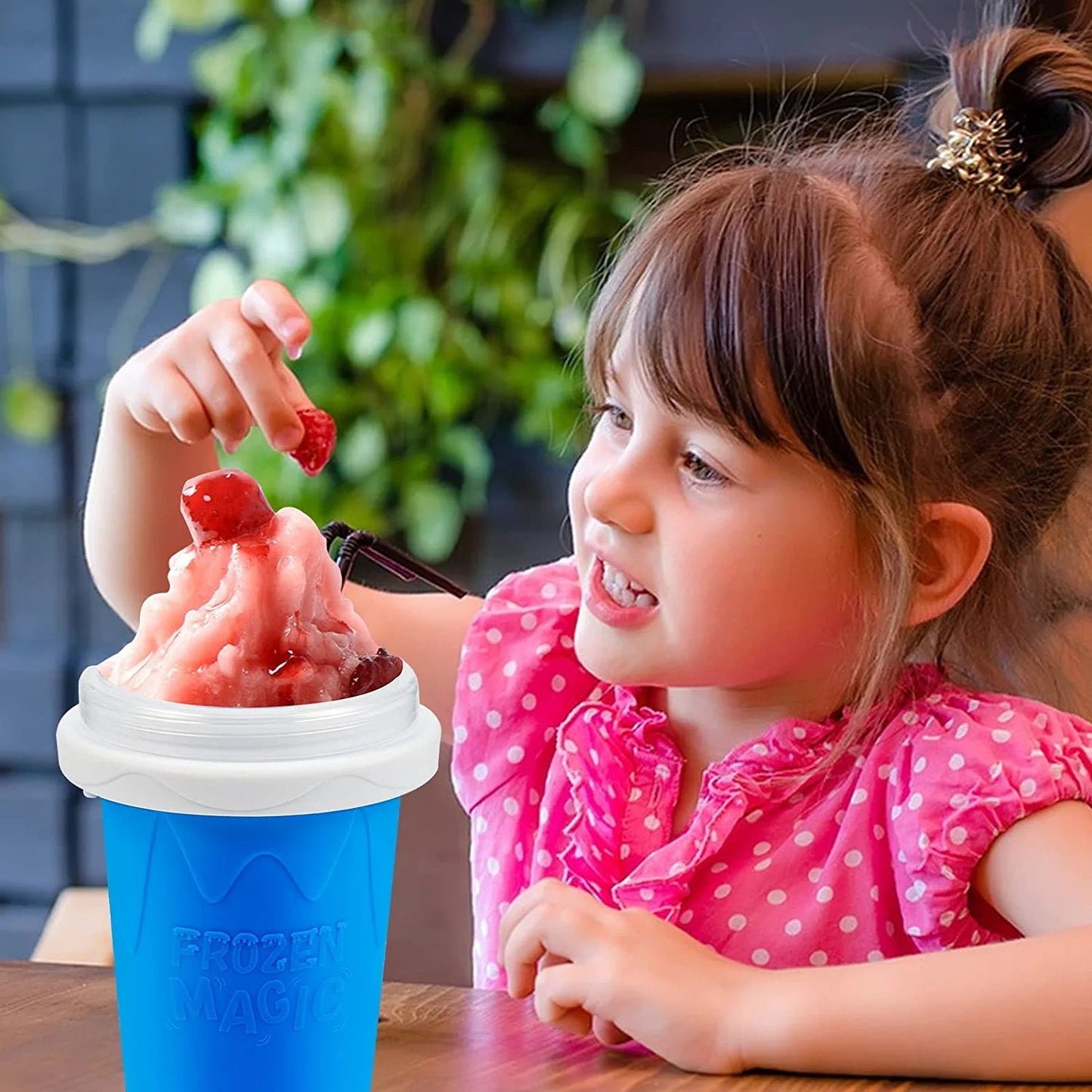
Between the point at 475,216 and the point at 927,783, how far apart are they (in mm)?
1609

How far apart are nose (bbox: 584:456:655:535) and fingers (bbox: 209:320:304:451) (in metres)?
0.17

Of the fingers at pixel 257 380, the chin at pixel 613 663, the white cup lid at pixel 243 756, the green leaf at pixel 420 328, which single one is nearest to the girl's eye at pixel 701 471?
the chin at pixel 613 663

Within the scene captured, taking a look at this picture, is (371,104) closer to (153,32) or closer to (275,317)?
(153,32)

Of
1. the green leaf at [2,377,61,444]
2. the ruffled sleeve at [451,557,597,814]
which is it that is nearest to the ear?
the ruffled sleeve at [451,557,597,814]

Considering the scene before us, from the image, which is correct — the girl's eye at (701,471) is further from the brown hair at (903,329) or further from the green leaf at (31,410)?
the green leaf at (31,410)

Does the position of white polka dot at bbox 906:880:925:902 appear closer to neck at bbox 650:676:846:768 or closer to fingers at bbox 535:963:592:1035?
neck at bbox 650:676:846:768

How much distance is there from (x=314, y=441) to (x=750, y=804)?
345 millimetres

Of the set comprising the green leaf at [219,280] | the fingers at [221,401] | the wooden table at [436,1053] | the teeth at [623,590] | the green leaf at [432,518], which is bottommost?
the green leaf at [432,518]

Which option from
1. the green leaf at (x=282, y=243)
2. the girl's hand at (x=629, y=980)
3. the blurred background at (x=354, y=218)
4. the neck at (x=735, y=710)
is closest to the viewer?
the girl's hand at (x=629, y=980)

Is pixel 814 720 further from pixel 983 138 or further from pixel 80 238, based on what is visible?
pixel 80 238

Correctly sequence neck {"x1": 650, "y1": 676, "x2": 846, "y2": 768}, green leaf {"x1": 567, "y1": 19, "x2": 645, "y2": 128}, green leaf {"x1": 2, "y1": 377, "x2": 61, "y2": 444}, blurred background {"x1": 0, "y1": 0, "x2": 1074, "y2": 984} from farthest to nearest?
1. green leaf {"x1": 2, "y1": 377, "x2": 61, "y2": 444}
2. blurred background {"x1": 0, "y1": 0, "x2": 1074, "y2": 984}
3. green leaf {"x1": 567, "y1": 19, "x2": 645, "y2": 128}
4. neck {"x1": 650, "y1": 676, "x2": 846, "y2": 768}

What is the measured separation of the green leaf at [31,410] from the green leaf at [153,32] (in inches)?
20.5

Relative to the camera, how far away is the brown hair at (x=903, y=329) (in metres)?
1.02

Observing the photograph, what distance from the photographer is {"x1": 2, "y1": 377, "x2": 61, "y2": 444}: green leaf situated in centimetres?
270
